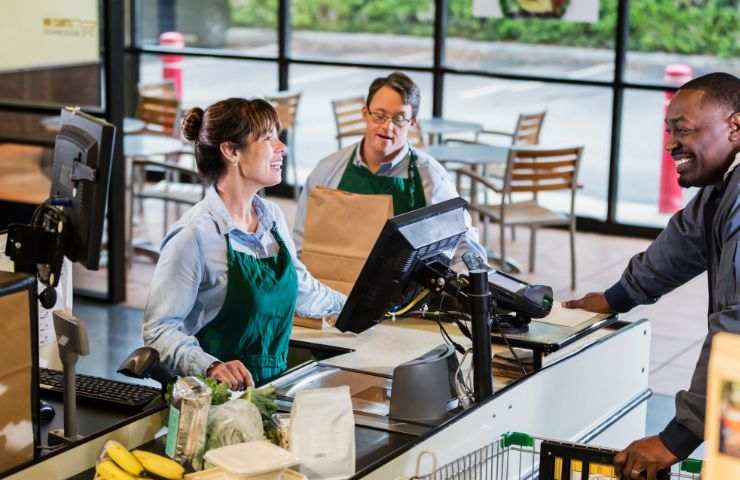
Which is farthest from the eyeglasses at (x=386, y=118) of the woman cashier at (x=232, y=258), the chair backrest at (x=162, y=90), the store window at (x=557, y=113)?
the chair backrest at (x=162, y=90)

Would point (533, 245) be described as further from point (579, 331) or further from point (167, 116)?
point (579, 331)

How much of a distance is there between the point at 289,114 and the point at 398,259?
628 centimetres

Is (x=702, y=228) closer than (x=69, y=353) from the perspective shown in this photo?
No

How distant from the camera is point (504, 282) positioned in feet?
11.4

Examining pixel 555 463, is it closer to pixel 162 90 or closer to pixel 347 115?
pixel 347 115

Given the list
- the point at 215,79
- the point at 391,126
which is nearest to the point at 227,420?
the point at 391,126

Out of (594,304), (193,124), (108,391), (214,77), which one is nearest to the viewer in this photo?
(108,391)

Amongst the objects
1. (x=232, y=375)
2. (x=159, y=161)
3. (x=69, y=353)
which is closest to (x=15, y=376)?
(x=69, y=353)

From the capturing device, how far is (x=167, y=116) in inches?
363

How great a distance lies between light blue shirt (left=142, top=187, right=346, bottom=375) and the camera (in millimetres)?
3381

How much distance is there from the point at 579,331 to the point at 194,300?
→ 3.52 feet

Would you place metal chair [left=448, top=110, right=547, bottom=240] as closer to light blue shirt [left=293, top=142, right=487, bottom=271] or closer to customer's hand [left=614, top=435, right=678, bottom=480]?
light blue shirt [left=293, top=142, right=487, bottom=271]

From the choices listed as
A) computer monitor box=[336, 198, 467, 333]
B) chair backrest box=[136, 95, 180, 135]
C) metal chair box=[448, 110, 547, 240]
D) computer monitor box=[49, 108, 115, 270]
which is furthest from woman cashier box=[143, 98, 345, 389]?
chair backrest box=[136, 95, 180, 135]

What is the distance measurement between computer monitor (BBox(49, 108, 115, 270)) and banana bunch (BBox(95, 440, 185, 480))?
0.65 meters
